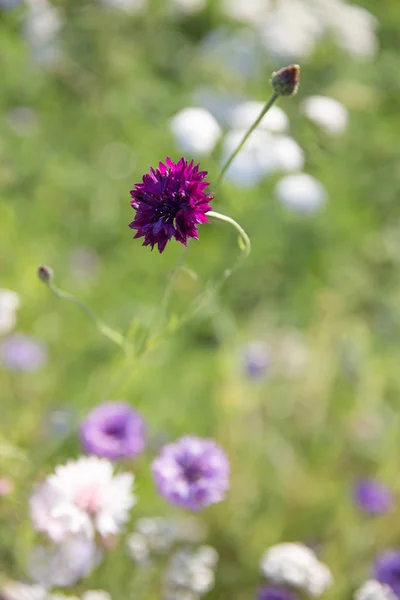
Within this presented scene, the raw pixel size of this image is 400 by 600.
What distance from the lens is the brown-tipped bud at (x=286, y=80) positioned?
59 cm

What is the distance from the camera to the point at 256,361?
1276mm

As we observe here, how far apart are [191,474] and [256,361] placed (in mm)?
538

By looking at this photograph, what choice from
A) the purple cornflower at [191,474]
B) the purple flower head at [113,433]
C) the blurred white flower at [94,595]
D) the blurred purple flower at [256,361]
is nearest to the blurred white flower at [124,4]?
the blurred purple flower at [256,361]

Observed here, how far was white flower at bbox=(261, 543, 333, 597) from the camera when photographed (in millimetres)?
800

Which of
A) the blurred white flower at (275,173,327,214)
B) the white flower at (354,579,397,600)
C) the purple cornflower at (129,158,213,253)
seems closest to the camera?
the purple cornflower at (129,158,213,253)

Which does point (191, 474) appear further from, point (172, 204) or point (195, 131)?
point (195, 131)

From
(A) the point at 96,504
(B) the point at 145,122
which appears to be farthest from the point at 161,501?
(B) the point at 145,122

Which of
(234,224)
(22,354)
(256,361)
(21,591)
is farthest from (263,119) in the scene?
(21,591)

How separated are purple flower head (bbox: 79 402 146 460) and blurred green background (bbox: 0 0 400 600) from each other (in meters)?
0.05

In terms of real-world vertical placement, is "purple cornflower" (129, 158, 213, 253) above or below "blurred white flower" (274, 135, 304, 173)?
below

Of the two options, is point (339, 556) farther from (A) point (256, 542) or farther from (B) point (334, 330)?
(B) point (334, 330)

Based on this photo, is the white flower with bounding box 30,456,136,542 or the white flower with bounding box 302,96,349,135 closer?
the white flower with bounding box 30,456,136,542

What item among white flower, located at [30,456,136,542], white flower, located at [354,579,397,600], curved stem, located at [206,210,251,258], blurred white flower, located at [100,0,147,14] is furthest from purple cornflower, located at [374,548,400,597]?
blurred white flower, located at [100,0,147,14]

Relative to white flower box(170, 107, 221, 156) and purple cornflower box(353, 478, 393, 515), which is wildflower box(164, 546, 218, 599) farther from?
white flower box(170, 107, 221, 156)
